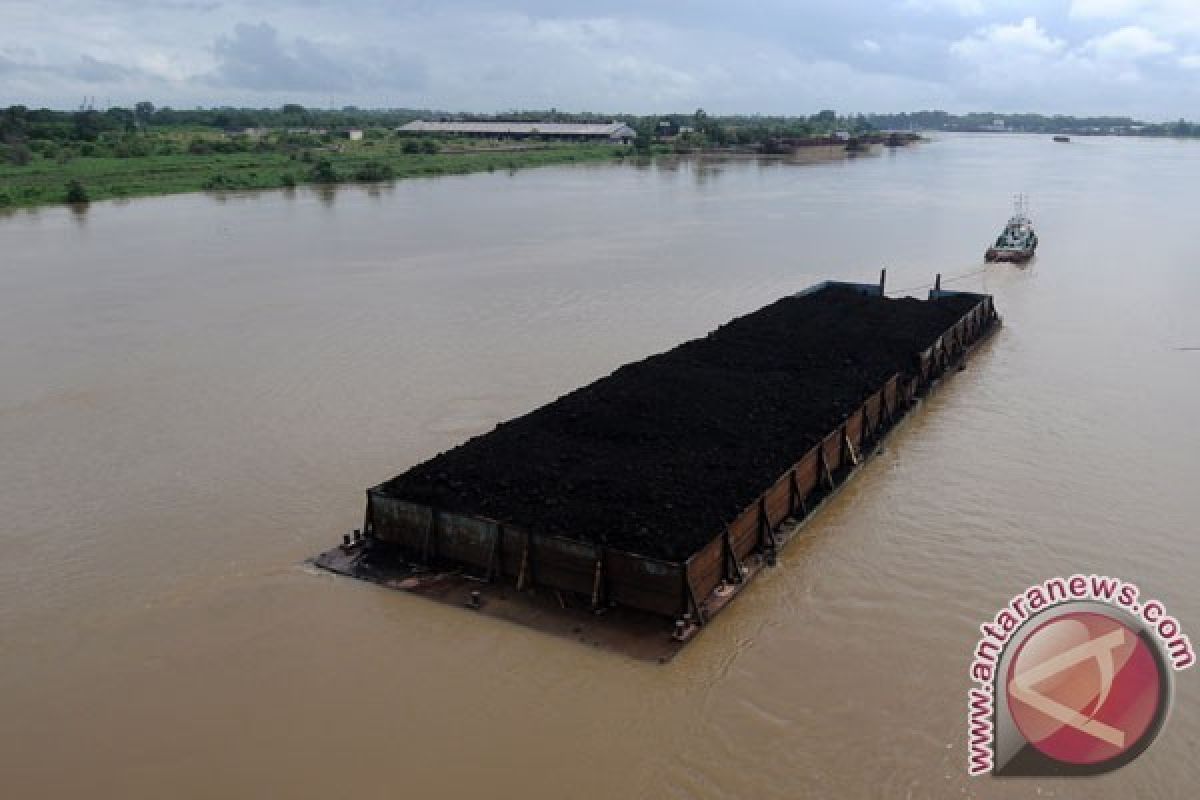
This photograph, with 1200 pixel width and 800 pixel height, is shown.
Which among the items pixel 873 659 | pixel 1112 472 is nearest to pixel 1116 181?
pixel 1112 472

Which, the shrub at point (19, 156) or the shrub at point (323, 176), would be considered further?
the shrub at point (19, 156)

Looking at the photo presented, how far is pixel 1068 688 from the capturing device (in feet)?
26.4

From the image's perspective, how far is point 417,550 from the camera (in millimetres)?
12984

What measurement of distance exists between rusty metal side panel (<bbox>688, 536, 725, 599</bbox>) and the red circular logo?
4107 millimetres

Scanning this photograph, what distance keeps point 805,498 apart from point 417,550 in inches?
250

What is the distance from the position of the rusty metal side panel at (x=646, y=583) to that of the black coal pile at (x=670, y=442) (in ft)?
0.80

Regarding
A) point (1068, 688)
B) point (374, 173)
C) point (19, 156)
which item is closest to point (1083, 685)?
point (1068, 688)

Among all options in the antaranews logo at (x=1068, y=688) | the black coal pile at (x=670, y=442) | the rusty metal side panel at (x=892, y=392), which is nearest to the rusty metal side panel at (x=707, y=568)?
the black coal pile at (x=670, y=442)


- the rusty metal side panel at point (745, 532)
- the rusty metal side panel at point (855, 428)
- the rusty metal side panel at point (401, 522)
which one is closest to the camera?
the rusty metal side panel at point (745, 532)

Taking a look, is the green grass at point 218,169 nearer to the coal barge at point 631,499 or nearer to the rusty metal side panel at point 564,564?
the coal barge at point 631,499

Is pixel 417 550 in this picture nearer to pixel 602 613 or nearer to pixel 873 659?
pixel 602 613

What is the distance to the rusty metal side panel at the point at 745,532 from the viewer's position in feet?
40.6

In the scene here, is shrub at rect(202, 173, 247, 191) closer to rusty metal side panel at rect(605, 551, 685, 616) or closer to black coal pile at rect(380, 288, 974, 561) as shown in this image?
black coal pile at rect(380, 288, 974, 561)

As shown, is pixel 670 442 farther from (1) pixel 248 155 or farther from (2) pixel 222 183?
(1) pixel 248 155
